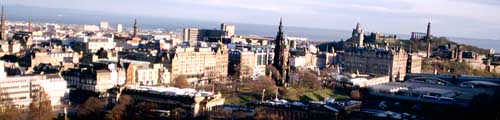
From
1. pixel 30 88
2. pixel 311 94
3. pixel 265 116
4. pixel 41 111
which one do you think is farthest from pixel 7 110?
pixel 311 94

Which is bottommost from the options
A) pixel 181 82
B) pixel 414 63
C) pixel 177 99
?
pixel 177 99

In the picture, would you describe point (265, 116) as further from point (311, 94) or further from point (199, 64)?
point (199, 64)

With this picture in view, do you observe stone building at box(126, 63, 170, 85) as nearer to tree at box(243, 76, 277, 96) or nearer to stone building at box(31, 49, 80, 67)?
stone building at box(31, 49, 80, 67)

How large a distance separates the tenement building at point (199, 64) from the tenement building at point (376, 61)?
18.6m

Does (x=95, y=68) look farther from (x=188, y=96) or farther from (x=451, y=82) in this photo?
(x=451, y=82)

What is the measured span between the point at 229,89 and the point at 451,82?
26.4 meters

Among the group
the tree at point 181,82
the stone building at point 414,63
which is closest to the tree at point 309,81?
the tree at point 181,82

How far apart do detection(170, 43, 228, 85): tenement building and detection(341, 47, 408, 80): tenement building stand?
18563 mm

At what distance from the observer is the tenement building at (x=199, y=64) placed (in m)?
67.9

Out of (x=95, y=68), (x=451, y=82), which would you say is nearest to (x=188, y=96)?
(x=95, y=68)

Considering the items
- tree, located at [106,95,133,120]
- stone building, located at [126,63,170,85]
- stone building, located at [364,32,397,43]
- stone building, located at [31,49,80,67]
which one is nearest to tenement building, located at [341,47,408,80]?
stone building, located at [364,32,397,43]

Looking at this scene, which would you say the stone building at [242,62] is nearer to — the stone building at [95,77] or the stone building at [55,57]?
the stone building at [55,57]

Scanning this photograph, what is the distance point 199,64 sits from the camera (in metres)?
72.1

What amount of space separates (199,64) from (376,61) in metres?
24.2
